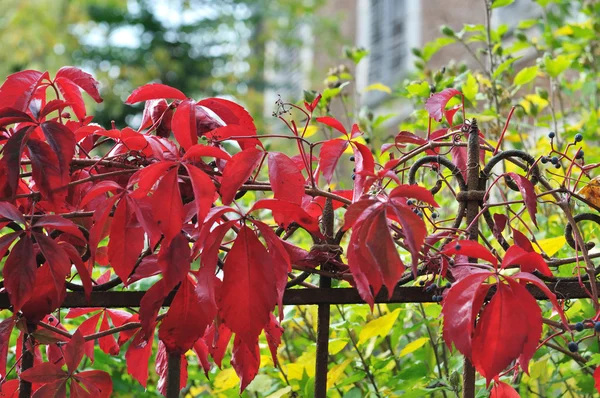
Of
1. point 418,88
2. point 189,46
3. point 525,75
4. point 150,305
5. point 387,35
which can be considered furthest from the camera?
point 189,46

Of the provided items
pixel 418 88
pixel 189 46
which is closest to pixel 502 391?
pixel 418 88

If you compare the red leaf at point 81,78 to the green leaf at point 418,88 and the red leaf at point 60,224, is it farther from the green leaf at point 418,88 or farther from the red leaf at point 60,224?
the green leaf at point 418,88

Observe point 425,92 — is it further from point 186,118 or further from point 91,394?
point 91,394

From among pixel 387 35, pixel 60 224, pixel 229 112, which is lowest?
pixel 60 224

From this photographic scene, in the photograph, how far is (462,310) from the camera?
25.6 inches

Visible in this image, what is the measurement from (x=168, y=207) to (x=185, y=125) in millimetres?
106

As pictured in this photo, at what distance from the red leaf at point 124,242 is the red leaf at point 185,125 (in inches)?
3.3

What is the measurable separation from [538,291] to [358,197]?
24cm

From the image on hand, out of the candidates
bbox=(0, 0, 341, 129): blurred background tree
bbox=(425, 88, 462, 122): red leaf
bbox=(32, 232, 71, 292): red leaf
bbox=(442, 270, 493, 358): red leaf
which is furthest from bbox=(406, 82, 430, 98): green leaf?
bbox=(0, 0, 341, 129): blurred background tree

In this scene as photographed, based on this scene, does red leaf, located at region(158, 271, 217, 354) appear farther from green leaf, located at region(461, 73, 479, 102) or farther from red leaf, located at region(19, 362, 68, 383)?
green leaf, located at region(461, 73, 479, 102)

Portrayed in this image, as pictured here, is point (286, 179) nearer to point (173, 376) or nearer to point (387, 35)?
point (173, 376)

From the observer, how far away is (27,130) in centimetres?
66

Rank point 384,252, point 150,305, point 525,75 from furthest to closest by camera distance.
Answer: point 525,75 → point 150,305 → point 384,252

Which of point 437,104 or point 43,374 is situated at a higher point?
point 437,104
